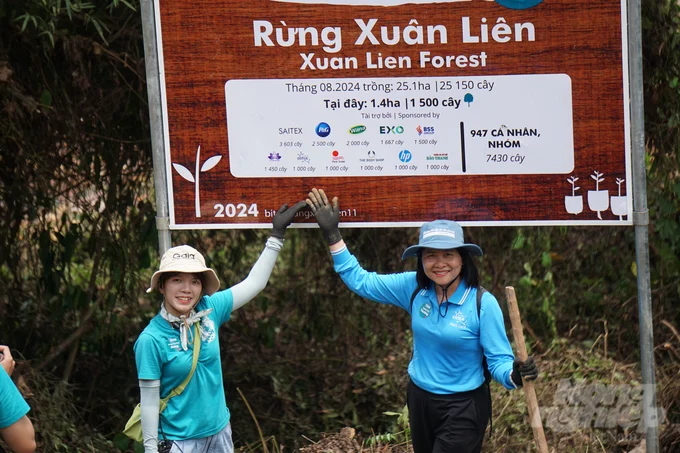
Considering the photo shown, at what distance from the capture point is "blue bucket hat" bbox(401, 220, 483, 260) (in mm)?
4289

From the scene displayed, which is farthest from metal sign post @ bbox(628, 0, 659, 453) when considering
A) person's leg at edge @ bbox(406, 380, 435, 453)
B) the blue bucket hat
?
person's leg at edge @ bbox(406, 380, 435, 453)

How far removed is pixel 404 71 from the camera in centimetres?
471

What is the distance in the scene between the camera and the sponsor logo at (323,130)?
4.81 metres

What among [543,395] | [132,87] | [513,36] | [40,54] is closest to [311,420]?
[543,395]

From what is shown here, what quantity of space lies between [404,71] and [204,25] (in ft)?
3.58

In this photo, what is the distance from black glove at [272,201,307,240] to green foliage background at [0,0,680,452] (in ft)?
5.75

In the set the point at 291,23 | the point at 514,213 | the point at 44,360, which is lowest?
the point at 44,360

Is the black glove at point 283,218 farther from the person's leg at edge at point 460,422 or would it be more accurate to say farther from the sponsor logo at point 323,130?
the person's leg at edge at point 460,422

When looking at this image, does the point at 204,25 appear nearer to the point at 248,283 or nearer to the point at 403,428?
the point at 248,283

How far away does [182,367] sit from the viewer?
4.14 m

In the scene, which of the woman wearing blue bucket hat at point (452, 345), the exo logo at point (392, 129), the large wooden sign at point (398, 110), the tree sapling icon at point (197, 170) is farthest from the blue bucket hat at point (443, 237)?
the tree sapling icon at point (197, 170)

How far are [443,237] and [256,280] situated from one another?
0.96m

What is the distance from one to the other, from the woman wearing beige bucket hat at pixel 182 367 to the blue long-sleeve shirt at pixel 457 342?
0.97 meters

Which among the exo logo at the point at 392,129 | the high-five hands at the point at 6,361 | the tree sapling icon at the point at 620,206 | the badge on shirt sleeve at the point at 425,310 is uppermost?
the exo logo at the point at 392,129
